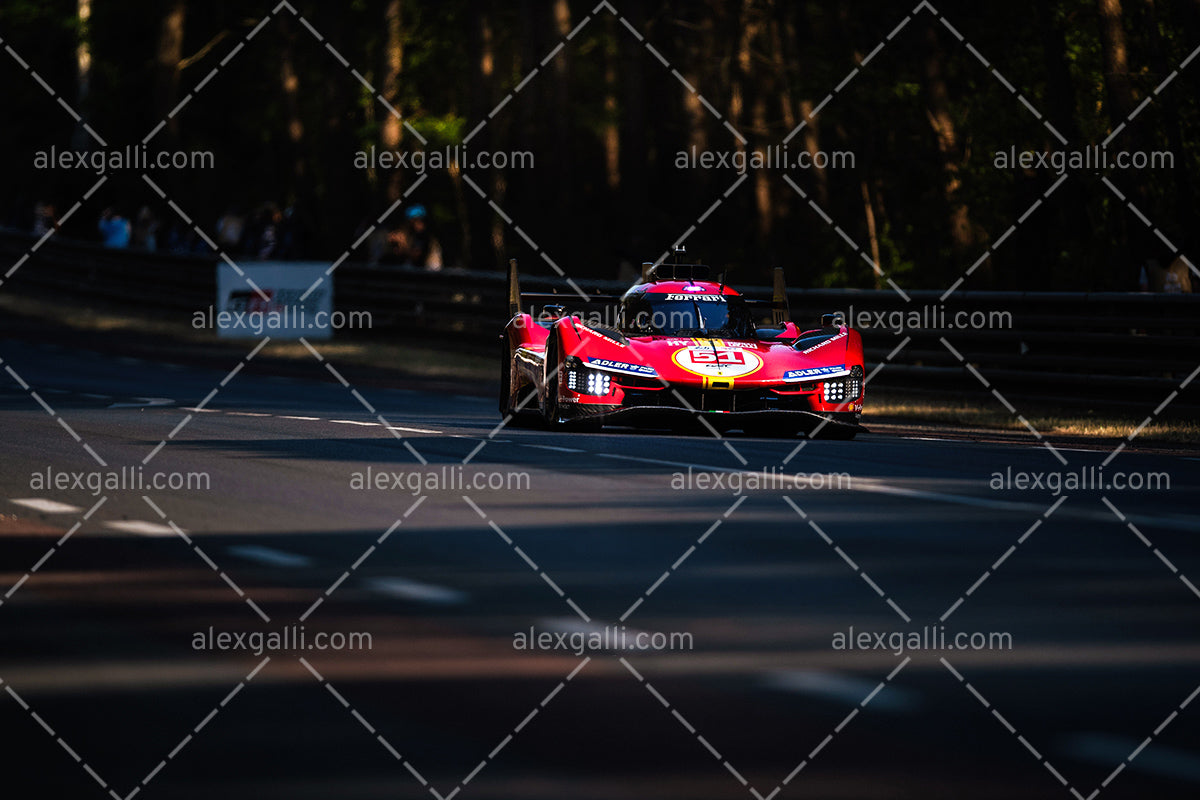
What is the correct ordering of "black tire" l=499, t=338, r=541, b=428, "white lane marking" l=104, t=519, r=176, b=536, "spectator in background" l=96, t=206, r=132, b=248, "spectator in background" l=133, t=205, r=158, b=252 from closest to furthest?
"white lane marking" l=104, t=519, r=176, b=536
"black tire" l=499, t=338, r=541, b=428
"spectator in background" l=133, t=205, r=158, b=252
"spectator in background" l=96, t=206, r=132, b=248

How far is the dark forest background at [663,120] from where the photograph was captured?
2847 centimetres

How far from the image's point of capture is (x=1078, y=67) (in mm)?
31828

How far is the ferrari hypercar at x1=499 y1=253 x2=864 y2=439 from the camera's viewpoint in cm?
1741

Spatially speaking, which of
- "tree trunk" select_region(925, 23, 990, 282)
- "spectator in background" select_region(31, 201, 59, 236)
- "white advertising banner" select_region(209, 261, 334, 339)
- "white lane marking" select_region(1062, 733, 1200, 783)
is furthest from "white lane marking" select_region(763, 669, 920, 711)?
"spectator in background" select_region(31, 201, 59, 236)

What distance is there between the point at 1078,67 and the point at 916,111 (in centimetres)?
753

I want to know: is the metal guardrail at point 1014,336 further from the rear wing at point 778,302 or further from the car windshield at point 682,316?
the rear wing at point 778,302

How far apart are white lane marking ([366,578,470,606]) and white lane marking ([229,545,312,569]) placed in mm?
673

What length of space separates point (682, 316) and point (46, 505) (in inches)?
269

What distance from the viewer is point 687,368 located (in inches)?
685

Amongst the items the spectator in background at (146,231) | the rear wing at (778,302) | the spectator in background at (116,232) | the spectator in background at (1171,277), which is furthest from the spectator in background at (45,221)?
the rear wing at (778,302)

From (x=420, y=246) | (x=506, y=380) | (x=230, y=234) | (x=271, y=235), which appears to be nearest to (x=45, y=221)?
(x=230, y=234)

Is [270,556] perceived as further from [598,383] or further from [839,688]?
[598,383]

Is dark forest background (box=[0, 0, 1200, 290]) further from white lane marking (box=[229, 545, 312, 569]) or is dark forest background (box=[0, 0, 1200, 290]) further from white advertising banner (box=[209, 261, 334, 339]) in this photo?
white lane marking (box=[229, 545, 312, 569])

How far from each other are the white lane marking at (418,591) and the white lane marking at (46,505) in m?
3.50
